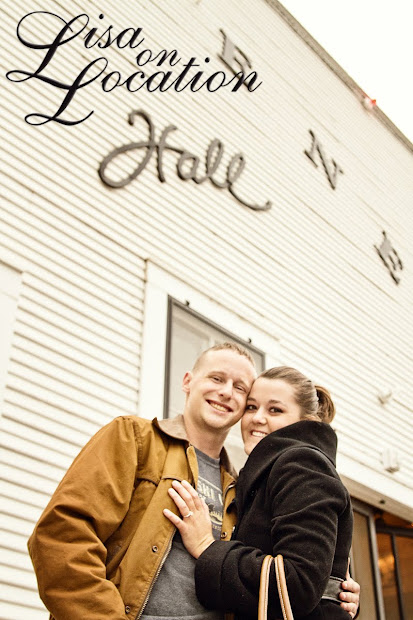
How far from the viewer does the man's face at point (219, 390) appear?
2.88 metres

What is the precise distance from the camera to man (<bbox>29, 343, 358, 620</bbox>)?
2160 millimetres

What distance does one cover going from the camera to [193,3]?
29.6ft

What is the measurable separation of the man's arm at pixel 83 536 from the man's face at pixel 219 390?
50 cm

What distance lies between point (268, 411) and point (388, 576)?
22.7ft

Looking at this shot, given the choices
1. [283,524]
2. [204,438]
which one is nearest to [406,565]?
[204,438]

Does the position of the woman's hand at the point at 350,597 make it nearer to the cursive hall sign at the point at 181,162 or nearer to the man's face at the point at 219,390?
the man's face at the point at 219,390

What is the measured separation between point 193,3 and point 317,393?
288 inches

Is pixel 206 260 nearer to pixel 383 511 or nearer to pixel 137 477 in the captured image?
pixel 383 511

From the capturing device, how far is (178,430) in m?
2.80

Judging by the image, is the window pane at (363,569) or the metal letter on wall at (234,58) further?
the metal letter on wall at (234,58)

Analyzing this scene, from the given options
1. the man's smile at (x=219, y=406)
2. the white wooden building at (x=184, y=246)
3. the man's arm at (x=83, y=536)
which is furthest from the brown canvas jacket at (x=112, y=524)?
the white wooden building at (x=184, y=246)

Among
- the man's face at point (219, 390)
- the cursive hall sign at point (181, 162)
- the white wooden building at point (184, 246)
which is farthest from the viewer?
the cursive hall sign at point (181, 162)

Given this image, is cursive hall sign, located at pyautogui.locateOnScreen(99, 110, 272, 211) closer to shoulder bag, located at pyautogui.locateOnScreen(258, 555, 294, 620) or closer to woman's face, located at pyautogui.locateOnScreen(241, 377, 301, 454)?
woman's face, located at pyautogui.locateOnScreen(241, 377, 301, 454)

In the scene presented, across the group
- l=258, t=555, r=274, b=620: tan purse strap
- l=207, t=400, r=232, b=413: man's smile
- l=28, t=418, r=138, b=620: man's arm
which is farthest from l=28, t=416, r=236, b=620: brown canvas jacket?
l=258, t=555, r=274, b=620: tan purse strap
